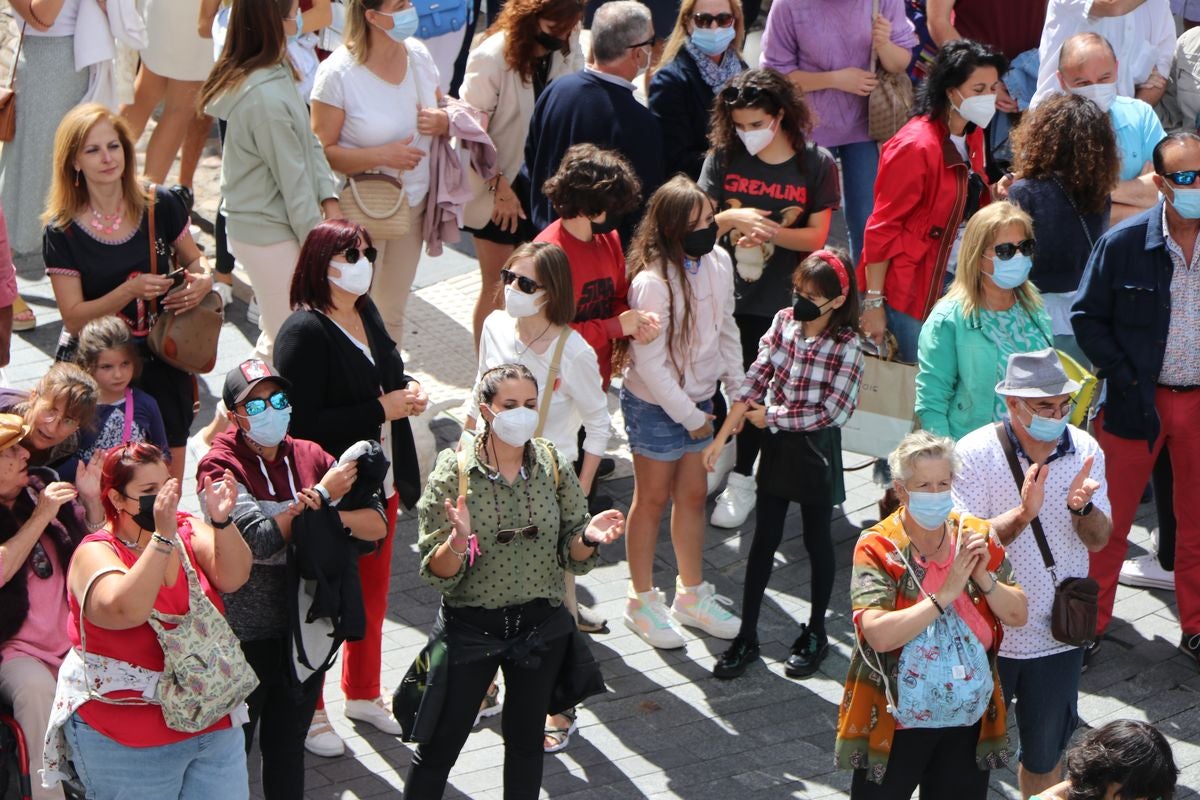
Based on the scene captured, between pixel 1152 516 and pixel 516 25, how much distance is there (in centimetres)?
377

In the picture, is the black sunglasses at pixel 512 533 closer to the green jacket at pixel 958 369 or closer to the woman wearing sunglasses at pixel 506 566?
the woman wearing sunglasses at pixel 506 566

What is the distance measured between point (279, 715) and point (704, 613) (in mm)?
2214

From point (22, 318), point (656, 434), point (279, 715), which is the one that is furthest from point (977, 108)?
point (22, 318)

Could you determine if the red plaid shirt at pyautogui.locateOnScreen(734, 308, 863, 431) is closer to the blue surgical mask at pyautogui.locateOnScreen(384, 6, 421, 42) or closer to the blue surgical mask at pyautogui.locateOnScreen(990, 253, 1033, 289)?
the blue surgical mask at pyautogui.locateOnScreen(990, 253, 1033, 289)

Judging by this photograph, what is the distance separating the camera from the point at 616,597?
7676 mm

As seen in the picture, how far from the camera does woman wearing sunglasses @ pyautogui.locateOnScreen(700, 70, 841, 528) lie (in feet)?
25.1

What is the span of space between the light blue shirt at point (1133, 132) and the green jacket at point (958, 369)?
161cm

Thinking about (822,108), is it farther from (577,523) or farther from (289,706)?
(289,706)

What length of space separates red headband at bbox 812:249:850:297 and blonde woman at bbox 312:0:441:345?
2.10 meters

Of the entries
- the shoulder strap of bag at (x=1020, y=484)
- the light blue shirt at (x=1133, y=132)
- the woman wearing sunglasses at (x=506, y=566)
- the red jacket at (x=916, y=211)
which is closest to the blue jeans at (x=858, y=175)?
the red jacket at (x=916, y=211)

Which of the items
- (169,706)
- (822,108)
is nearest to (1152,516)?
(822,108)

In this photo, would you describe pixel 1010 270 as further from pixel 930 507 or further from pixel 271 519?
pixel 271 519

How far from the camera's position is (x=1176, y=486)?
287 inches

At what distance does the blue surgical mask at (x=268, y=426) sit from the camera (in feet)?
18.3
